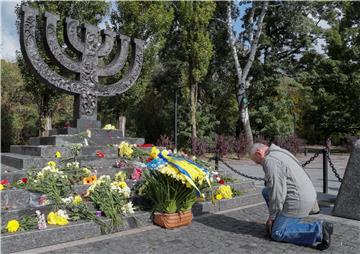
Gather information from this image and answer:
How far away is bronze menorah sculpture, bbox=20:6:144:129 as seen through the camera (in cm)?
830

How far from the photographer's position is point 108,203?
204 inches

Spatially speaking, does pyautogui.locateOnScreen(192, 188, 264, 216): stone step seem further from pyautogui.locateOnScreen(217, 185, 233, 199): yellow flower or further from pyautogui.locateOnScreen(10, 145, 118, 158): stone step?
pyautogui.locateOnScreen(10, 145, 118, 158): stone step

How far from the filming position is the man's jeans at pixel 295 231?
174 inches

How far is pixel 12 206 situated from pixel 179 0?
19.0 meters

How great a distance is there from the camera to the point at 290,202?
4543mm

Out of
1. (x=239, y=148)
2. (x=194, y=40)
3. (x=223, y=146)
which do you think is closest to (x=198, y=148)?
(x=223, y=146)

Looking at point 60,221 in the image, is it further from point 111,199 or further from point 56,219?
point 111,199

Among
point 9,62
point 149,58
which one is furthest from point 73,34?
point 9,62

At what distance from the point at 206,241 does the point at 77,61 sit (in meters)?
5.92

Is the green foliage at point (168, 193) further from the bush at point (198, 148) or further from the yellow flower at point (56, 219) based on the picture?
the bush at point (198, 148)

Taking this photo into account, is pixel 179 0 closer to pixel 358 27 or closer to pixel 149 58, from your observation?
pixel 149 58

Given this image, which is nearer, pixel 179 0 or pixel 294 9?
pixel 179 0

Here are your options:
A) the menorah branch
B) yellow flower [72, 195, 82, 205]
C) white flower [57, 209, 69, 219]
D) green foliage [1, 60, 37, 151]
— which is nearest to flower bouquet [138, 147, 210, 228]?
yellow flower [72, 195, 82, 205]

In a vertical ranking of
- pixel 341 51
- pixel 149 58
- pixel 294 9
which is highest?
pixel 294 9
